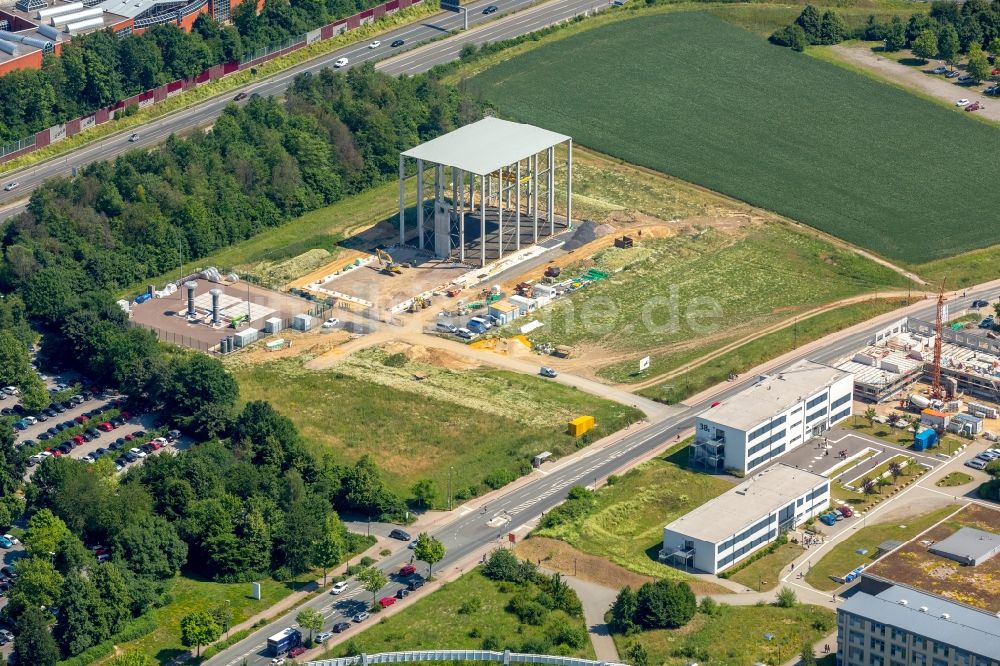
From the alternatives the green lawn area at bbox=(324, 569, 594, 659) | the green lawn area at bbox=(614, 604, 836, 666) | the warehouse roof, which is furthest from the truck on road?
the warehouse roof

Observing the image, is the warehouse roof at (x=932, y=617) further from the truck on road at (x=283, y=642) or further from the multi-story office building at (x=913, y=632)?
the truck on road at (x=283, y=642)

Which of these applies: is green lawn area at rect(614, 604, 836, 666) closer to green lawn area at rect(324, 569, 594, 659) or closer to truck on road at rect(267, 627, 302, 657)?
green lawn area at rect(324, 569, 594, 659)

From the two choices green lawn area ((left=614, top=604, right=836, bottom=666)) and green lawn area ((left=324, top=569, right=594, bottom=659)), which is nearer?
green lawn area ((left=614, top=604, right=836, bottom=666))

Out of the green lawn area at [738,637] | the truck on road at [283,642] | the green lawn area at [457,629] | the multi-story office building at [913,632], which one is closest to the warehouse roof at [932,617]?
the multi-story office building at [913,632]

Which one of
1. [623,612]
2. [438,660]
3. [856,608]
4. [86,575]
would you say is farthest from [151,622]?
[856,608]

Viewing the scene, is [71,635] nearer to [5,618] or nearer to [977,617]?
[5,618]

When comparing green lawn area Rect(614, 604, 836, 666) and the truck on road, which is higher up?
green lawn area Rect(614, 604, 836, 666)

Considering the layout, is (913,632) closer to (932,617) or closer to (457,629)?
(932,617)
